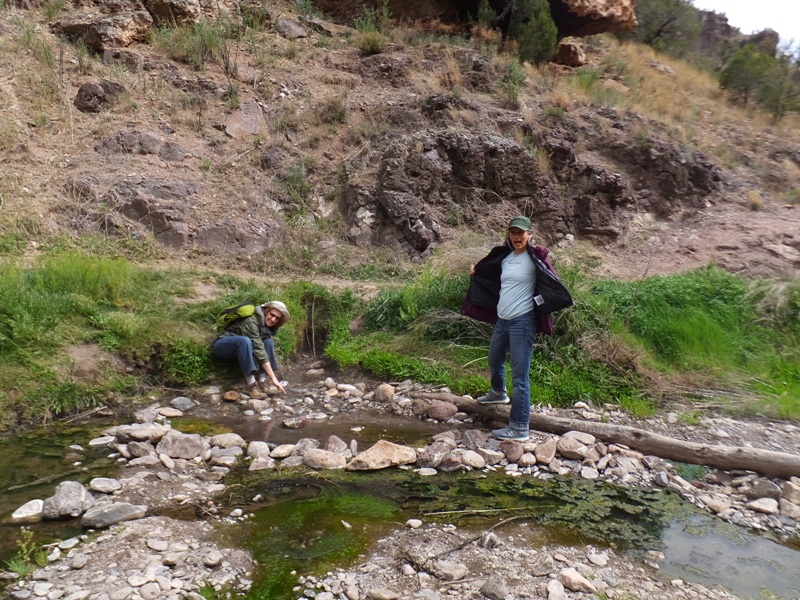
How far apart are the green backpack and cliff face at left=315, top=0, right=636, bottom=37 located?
543 inches

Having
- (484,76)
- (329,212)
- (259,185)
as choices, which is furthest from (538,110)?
(259,185)

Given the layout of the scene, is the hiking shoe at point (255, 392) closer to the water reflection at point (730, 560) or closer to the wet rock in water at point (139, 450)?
the wet rock in water at point (139, 450)

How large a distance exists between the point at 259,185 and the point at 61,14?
6676 mm

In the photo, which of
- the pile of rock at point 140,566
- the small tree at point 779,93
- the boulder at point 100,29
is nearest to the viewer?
the pile of rock at point 140,566

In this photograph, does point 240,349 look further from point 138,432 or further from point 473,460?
point 473,460

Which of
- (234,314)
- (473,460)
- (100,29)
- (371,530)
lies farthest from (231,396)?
(100,29)

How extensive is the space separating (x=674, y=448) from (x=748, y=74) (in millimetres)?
17701

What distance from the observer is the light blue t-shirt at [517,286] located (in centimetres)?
513

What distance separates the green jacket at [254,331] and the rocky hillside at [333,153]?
335cm

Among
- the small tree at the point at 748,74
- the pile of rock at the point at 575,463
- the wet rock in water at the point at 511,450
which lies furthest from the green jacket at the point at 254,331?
the small tree at the point at 748,74

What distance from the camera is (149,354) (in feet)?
21.2

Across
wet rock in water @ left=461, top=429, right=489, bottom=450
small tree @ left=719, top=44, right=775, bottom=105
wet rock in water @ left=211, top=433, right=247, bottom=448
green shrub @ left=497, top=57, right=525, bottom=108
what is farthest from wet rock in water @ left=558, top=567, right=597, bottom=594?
small tree @ left=719, top=44, right=775, bottom=105

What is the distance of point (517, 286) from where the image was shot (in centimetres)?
518

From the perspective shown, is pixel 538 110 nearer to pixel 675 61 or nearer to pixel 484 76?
pixel 484 76
